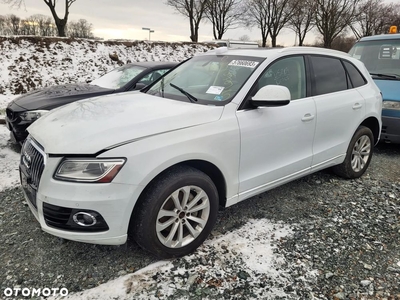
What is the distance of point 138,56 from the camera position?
51.0 ft

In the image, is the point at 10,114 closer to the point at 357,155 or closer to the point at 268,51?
the point at 268,51

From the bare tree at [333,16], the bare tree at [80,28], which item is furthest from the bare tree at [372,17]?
the bare tree at [80,28]

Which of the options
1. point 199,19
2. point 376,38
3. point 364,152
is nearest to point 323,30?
point 199,19

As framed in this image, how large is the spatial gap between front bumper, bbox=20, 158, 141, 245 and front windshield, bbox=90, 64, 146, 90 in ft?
12.8

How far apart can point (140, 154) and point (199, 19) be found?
109 feet

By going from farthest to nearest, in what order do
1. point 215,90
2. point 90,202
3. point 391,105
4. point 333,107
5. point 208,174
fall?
1. point 391,105
2. point 333,107
3. point 215,90
4. point 208,174
5. point 90,202

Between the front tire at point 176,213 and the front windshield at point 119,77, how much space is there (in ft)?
12.7

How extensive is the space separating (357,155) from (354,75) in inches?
42.3

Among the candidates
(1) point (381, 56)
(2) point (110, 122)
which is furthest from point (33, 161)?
(1) point (381, 56)

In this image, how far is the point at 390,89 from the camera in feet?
17.8

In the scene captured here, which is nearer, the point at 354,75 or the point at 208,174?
the point at 208,174

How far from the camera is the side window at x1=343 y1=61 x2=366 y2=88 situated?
4.07 metres

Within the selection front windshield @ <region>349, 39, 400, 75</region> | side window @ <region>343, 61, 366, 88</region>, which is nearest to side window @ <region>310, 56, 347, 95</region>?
side window @ <region>343, 61, 366, 88</region>

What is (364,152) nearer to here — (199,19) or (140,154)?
(140,154)
